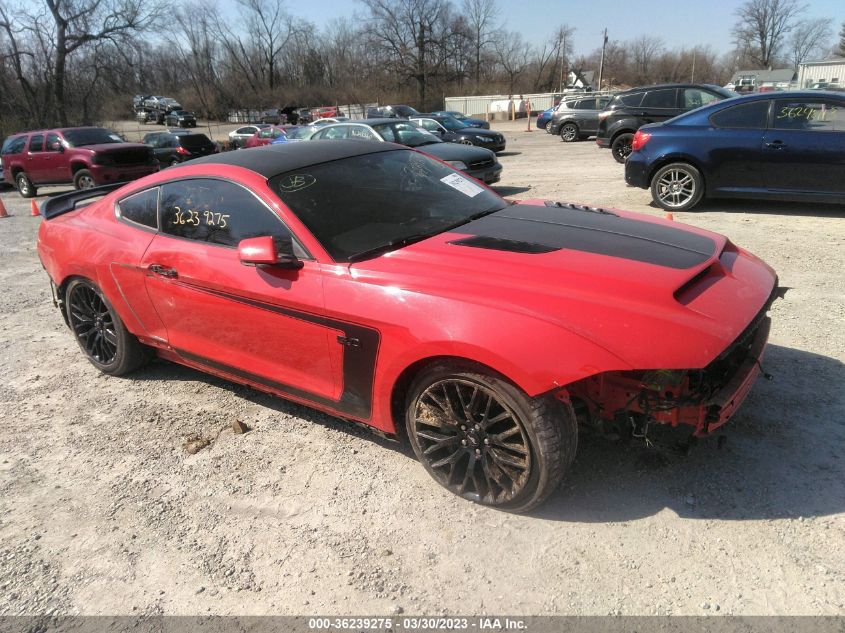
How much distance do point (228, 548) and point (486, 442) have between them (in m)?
1.25

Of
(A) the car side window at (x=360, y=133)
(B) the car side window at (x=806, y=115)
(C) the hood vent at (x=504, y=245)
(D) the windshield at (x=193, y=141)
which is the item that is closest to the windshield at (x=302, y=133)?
(A) the car side window at (x=360, y=133)

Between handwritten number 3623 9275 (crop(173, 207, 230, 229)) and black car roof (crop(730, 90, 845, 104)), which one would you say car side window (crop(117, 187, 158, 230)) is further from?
black car roof (crop(730, 90, 845, 104))

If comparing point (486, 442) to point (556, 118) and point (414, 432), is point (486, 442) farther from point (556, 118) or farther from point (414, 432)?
point (556, 118)

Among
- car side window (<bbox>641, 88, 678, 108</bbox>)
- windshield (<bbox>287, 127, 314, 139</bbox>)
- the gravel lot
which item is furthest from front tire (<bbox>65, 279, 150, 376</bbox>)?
car side window (<bbox>641, 88, 678, 108</bbox>)

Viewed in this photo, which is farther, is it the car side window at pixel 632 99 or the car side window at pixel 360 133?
the car side window at pixel 632 99

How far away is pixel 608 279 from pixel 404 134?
33.6 ft

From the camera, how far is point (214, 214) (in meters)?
3.37

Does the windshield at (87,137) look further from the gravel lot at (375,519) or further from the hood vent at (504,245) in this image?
the hood vent at (504,245)

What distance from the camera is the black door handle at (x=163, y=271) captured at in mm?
3457

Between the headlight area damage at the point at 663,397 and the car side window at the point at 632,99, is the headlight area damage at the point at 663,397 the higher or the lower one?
the lower one

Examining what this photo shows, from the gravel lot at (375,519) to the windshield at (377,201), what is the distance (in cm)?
118

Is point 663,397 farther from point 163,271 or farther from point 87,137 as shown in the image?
point 87,137

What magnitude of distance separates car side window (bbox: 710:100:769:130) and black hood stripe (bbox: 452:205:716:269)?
17.1 ft

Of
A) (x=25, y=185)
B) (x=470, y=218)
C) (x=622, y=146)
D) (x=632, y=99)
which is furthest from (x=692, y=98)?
(x=25, y=185)
